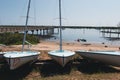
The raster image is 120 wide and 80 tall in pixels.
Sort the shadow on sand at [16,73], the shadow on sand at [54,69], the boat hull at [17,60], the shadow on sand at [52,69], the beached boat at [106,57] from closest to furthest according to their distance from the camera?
1. the boat hull at [17,60]
2. the shadow on sand at [16,73]
3. the shadow on sand at [54,69]
4. the shadow on sand at [52,69]
5. the beached boat at [106,57]

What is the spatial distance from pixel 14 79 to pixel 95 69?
4.65m

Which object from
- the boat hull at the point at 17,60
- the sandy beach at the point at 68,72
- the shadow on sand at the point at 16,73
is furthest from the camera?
the shadow on sand at the point at 16,73

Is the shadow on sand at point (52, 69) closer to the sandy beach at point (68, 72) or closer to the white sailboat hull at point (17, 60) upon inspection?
the sandy beach at point (68, 72)

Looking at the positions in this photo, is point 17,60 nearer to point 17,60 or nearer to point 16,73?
point 17,60

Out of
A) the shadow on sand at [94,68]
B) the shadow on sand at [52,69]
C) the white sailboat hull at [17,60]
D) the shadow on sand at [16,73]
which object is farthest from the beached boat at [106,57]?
the shadow on sand at [16,73]

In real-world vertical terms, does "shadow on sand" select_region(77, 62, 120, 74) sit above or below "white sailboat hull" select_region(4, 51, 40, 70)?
below

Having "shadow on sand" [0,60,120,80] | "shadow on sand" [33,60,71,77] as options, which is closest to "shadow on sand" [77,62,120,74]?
"shadow on sand" [0,60,120,80]

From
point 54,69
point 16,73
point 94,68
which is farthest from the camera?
point 94,68

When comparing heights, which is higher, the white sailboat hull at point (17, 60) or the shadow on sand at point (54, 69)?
the white sailboat hull at point (17, 60)

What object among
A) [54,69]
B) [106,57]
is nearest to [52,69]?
[54,69]

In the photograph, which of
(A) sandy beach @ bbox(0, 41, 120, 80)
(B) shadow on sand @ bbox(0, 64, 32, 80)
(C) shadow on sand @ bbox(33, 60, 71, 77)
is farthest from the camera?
(C) shadow on sand @ bbox(33, 60, 71, 77)

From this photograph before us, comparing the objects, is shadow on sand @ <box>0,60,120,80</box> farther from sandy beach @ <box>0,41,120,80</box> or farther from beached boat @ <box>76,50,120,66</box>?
beached boat @ <box>76,50,120,66</box>

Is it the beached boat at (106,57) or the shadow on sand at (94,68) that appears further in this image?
the beached boat at (106,57)

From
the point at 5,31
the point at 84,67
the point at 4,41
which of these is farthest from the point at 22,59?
the point at 5,31
